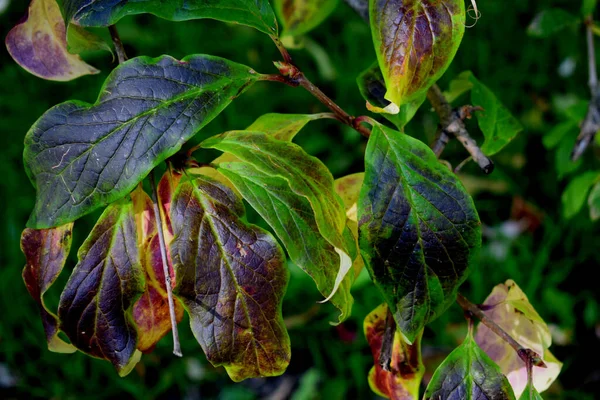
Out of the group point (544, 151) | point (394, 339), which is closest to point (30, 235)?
point (394, 339)

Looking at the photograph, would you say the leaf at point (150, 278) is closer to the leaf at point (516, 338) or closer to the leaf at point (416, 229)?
the leaf at point (416, 229)

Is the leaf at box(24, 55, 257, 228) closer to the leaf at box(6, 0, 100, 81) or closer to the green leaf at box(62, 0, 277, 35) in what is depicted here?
the green leaf at box(62, 0, 277, 35)

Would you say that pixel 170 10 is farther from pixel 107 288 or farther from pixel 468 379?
pixel 468 379

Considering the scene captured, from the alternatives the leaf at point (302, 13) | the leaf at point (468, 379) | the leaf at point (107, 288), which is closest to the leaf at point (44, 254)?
the leaf at point (107, 288)

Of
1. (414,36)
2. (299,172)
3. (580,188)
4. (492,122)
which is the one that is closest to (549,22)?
(580,188)

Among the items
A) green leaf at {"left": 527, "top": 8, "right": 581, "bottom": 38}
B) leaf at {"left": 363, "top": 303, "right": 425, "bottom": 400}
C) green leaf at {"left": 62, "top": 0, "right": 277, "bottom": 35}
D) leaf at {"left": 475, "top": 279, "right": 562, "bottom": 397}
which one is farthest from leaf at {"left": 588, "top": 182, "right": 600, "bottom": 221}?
green leaf at {"left": 62, "top": 0, "right": 277, "bottom": 35}
